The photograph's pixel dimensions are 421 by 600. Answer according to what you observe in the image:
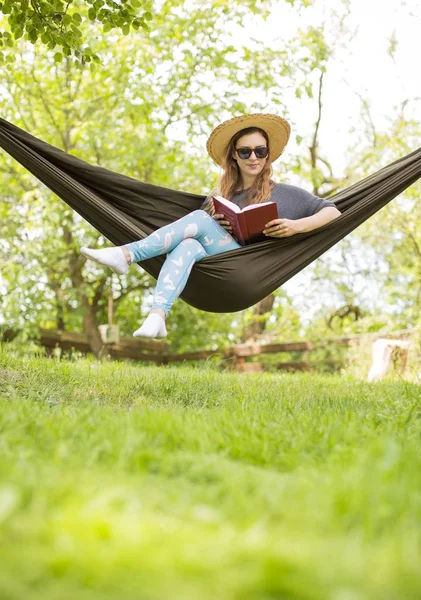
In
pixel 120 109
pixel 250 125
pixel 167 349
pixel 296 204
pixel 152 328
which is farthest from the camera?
pixel 167 349

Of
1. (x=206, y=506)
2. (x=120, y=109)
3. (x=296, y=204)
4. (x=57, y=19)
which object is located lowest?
(x=206, y=506)

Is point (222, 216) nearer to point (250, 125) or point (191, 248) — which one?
point (191, 248)

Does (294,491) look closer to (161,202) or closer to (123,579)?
(123,579)

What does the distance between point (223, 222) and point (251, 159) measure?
1.26 feet

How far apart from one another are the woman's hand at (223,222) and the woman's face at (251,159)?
325 millimetres

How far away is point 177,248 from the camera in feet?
8.80

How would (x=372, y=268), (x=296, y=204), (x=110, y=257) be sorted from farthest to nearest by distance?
(x=372, y=268), (x=296, y=204), (x=110, y=257)

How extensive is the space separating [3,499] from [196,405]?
4.68ft

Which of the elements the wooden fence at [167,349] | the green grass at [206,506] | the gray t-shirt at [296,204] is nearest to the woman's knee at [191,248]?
the gray t-shirt at [296,204]

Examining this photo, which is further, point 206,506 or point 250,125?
point 250,125

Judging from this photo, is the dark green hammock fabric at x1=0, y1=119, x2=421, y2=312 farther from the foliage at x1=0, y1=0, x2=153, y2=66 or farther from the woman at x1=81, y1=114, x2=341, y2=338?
the foliage at x1=0, y1=0, x2=153, y2=66

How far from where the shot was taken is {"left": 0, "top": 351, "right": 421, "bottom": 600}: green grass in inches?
30.8

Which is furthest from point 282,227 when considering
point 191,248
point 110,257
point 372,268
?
point 372,268

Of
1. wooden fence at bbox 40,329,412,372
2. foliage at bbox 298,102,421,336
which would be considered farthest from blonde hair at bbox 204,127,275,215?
foliage at bbox 298,102,421,336
